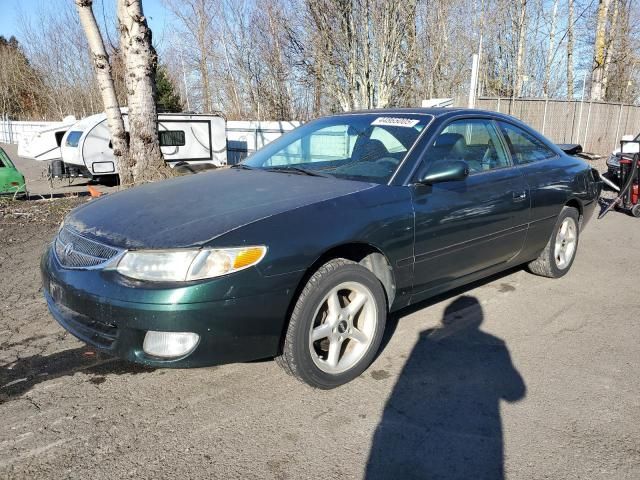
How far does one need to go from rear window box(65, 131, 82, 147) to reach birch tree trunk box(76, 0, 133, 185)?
6.79 meters

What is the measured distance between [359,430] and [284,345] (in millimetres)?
589

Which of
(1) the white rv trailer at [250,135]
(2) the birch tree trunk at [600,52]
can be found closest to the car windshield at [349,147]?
(1) the white rv trailer at [250,135]

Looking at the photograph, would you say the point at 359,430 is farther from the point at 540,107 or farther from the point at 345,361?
the point at 540,107

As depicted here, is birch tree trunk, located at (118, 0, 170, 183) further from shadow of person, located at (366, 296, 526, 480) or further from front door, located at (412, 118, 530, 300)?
shadow of person, located at (366, 296, 526, 480)

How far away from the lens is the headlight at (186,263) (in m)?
2.49

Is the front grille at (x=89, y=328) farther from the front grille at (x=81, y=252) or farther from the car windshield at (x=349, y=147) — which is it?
the car windshield at (x=349, y=147)

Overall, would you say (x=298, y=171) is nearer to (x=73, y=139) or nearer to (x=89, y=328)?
(x=89, y=328)

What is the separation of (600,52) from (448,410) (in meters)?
24.7

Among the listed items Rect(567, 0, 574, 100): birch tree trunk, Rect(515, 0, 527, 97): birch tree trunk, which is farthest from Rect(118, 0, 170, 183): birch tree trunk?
Rect(567, 0, 574, 100): birch tree trunk

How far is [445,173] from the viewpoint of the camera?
131 inches

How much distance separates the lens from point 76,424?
2.64 metres

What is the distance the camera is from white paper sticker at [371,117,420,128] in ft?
12.2

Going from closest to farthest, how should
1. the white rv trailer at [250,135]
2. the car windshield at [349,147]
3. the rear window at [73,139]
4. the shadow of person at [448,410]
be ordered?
the shadow of person at [448,410]
the car windshield at [349,147]
the rear window at [73,139]
the white rv trailer at [250,135]

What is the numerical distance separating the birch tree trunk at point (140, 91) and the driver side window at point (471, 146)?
6.04m
